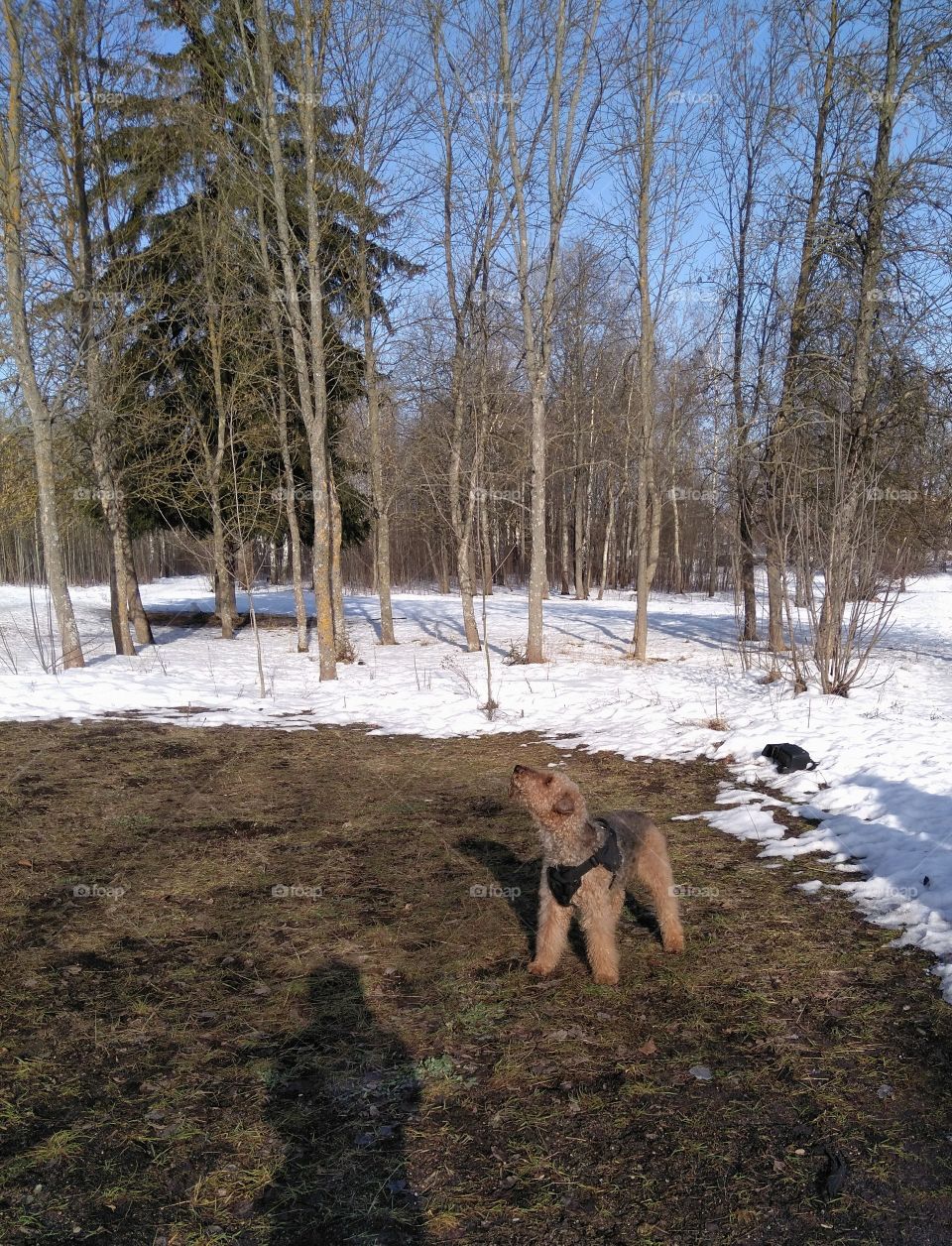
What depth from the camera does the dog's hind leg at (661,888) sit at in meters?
4.07

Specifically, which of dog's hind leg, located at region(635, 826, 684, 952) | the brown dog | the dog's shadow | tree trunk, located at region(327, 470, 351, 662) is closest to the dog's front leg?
the brown dog

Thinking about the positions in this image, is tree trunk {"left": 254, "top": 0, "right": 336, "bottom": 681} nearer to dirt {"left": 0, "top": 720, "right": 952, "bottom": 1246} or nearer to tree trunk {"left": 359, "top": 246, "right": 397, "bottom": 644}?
tree trunk {"left": 359, "top": 246, "right": 397, "bottom": 644}

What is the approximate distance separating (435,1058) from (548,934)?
0.89 meters

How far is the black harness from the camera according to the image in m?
3.71

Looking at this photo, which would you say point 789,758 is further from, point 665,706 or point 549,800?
point 549,800

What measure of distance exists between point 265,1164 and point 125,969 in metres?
1.70

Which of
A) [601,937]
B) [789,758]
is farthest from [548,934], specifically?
[789,758]

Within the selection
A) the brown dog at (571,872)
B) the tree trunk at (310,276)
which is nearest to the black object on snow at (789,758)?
the brown dog at (571,872)

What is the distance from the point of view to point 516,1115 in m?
2.83

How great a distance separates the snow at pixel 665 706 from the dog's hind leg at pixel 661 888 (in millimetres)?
1131

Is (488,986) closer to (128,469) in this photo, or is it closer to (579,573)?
(128,469)

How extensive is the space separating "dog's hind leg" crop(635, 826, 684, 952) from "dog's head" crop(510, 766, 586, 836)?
1.88 feet

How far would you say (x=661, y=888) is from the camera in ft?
13.5

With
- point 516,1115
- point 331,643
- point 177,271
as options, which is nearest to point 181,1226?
point 516,1115
